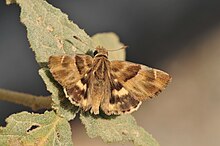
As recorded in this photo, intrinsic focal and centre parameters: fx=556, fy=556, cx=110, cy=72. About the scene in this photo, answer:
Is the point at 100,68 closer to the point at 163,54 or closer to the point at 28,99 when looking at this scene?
the point at 28,99

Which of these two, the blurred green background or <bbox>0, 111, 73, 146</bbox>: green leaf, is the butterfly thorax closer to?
<bbox>0, 111, 73, 146</bbox>: green leaf

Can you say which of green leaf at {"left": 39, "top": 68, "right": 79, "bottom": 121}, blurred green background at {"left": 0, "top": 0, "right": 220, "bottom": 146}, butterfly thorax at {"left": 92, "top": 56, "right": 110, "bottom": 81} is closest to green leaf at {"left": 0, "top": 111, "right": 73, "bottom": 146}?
green leaf at {"left": 39, "top": 68, "right": 79, "bottom": 121}

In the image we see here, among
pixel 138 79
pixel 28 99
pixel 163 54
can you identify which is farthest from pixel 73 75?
pixel 163 54

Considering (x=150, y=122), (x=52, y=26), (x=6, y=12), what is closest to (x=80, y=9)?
(x=6, y=12)

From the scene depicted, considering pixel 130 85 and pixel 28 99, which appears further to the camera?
pixel 28 99

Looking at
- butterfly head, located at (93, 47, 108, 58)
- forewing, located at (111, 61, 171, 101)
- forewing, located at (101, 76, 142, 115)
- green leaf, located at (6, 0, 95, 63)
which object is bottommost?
forewing, located at (101, 76, 142, 115)

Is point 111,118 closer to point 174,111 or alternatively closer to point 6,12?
point 174,111

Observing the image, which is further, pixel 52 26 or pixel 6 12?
pixel 6 12
